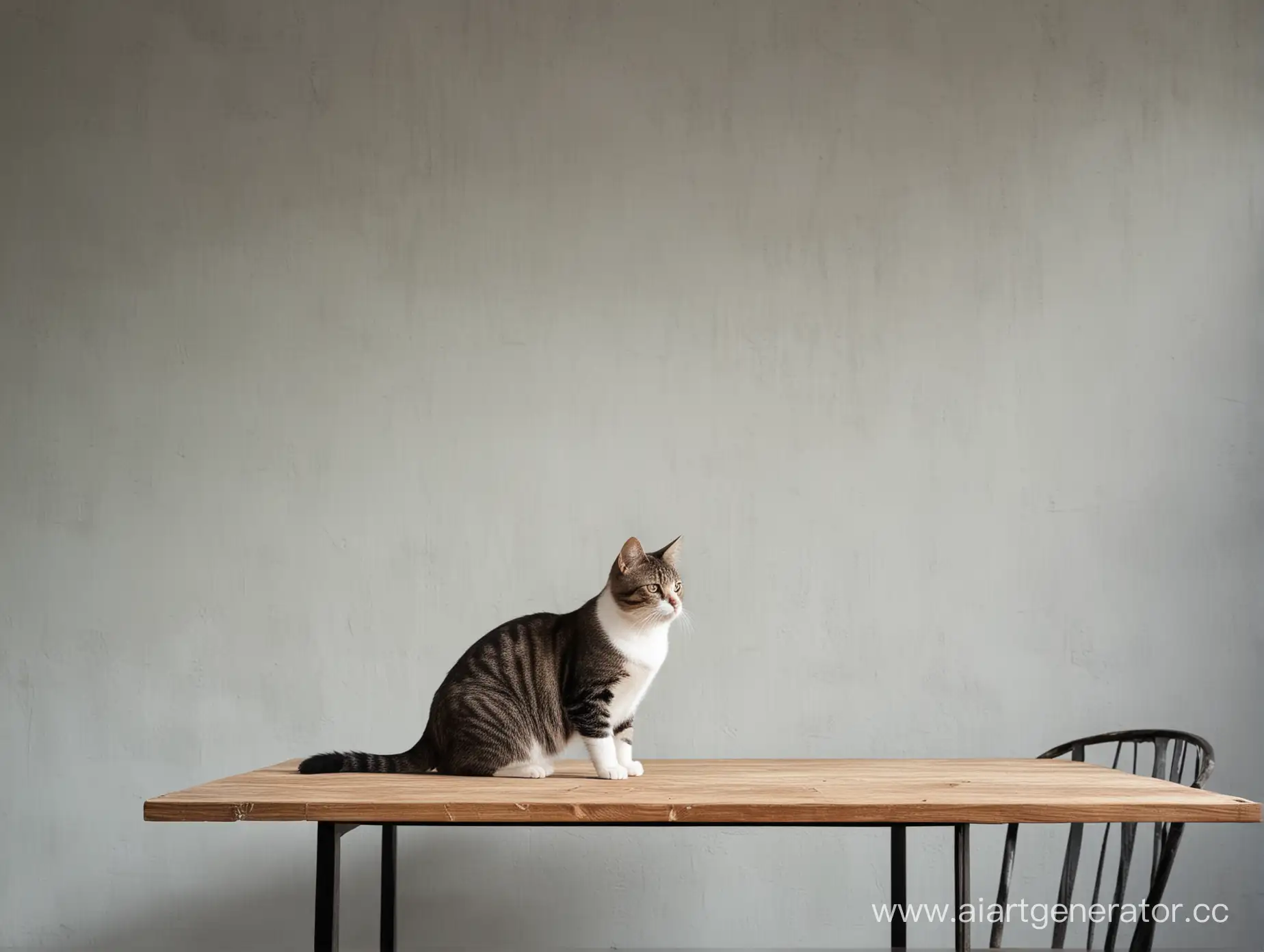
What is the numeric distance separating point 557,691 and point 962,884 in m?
0.68

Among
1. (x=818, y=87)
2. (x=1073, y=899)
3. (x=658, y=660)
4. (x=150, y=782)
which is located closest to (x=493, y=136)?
(x=818, y=87)

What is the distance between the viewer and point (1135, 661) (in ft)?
8.14

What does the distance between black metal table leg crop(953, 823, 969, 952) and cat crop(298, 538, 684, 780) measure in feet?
1.73

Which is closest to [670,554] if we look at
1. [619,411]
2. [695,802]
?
[695,802]

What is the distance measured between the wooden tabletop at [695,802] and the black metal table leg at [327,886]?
0.17 feet

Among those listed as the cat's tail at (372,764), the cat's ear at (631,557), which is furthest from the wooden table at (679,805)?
the cat's ear at (631,557)

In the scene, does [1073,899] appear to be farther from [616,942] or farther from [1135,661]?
[616,942]

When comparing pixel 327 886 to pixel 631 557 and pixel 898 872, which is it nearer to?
pixel 631 557

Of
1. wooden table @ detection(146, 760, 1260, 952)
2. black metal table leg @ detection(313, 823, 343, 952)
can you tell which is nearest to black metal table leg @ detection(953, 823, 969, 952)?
wooden table @ detection(146, 760, 1260, 952)

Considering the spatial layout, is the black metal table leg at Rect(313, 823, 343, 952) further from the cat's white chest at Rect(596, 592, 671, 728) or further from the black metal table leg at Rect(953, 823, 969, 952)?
the black metal table leg at Rect(953, 823, 969, 952)

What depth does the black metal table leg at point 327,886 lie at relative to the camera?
4.68 ft

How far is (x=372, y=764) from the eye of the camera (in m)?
1.79

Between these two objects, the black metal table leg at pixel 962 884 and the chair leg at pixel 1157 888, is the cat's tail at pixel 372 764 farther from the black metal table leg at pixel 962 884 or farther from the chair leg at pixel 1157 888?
the chair leg at pixel 1157 888

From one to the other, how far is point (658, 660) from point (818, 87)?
1.61 m
